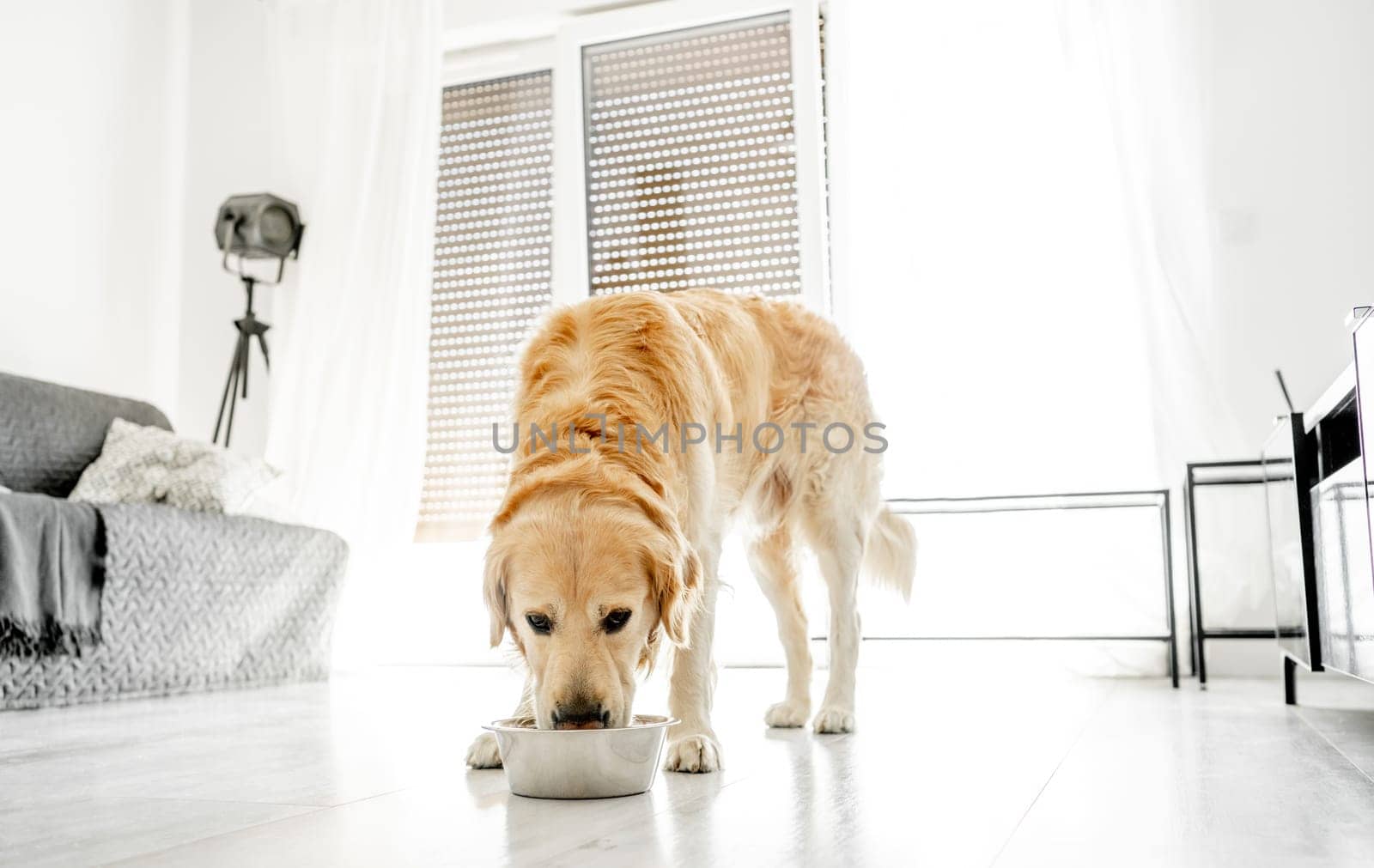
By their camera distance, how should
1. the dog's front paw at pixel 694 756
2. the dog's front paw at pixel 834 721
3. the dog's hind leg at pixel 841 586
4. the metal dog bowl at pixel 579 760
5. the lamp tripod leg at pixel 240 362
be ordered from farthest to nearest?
the lamp tripod leg at pixel 240 362 < the dog's hind leg at pixel 841 586 < the dog's front paw at pixel 834 721 < the dog's front paw at pixel 694 756 < the metal dog bowl at pixel 579 760

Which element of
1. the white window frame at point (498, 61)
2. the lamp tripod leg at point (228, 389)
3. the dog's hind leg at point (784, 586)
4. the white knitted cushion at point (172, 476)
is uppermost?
the white window frame at point (498, 61)

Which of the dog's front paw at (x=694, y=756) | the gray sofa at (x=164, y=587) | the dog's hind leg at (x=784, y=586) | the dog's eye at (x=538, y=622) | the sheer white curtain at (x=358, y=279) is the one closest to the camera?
the dog's eye at (x=538, y=622)

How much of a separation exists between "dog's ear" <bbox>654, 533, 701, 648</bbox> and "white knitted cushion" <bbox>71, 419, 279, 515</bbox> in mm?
2450

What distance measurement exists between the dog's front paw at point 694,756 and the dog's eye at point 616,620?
0.92ft

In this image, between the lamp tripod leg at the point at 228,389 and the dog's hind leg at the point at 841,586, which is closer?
the dog's hind leg at the point at 841,586

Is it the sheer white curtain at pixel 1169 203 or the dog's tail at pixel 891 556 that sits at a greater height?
the sheer white curtain at pixel 1169 203

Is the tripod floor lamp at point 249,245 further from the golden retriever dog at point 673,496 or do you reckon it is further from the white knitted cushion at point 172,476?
the golden retriever dog at point 673,496

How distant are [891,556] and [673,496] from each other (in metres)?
1.08

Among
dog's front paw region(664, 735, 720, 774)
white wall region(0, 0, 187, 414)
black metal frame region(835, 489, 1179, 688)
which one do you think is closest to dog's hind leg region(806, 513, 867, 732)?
dog's front paw region(664, 735, 720, 774)

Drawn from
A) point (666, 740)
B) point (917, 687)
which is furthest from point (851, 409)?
point (917, 687)

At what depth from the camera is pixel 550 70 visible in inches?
196

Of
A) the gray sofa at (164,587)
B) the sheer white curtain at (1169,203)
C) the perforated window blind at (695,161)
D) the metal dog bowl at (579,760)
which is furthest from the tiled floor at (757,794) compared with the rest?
the perforated window blind at (695,161)

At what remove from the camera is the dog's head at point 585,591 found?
149 cm

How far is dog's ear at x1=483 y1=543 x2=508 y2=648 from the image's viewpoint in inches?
63.5
